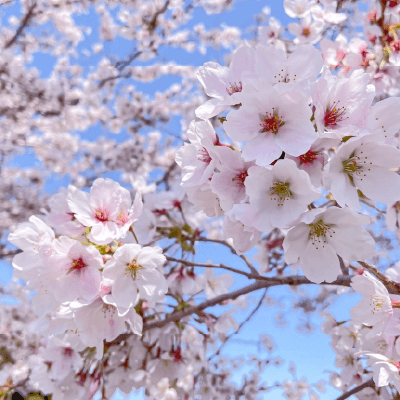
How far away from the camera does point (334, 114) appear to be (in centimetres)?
96

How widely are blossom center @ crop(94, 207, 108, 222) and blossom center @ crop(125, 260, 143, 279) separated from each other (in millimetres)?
224

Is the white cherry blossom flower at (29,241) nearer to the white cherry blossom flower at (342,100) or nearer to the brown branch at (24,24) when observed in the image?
the white cherry blossom flower at (342,100)

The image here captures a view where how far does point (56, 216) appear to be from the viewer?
1.50m

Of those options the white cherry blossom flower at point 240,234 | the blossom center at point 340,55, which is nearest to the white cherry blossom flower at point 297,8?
the blossom center at point 340,55

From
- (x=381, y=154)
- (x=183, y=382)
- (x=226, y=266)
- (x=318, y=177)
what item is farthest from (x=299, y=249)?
(x=183, y=382)

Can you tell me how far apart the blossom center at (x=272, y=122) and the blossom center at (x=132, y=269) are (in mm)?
689

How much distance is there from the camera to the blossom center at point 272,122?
93 centimetres

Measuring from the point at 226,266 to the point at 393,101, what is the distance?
40.1 inches

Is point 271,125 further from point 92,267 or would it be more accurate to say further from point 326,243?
point 92,267

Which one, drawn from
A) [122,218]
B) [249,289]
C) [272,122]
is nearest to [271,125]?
[272,122]

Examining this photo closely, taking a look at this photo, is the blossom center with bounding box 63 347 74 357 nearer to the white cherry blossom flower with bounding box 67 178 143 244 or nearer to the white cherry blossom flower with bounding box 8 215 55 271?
the white cherry blossom flower with bounding box 8 215 55 271

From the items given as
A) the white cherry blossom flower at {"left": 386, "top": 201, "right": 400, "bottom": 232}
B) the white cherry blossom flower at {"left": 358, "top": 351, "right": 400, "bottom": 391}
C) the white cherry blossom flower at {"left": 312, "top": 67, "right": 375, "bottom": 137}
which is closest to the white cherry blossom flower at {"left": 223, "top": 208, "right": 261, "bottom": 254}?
the white cherry blossom flower at {"left": 312, "top": 67, "right": 375, "bottom": 137}

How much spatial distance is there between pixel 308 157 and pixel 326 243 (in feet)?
0.95


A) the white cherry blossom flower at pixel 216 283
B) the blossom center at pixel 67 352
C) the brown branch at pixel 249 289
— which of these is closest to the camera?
the brown branch at pixel 249 289
